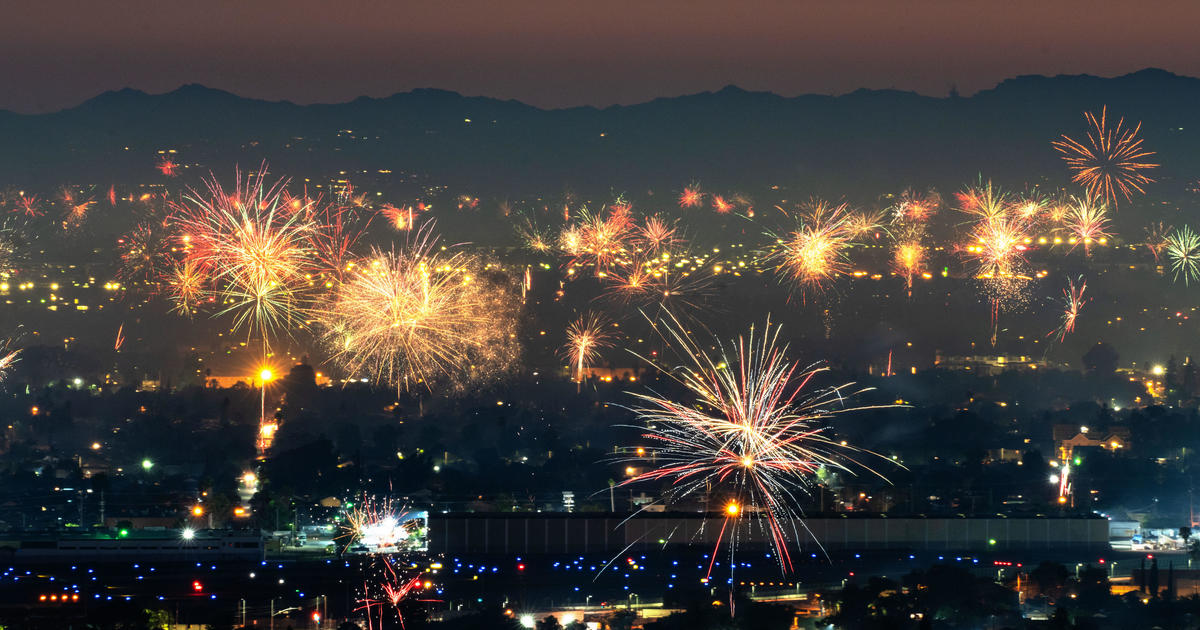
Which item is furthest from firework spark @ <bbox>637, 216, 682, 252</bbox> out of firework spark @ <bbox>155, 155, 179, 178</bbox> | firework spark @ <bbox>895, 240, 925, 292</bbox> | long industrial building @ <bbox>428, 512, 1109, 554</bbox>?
long industrial building @ <bbox>428, 512, 1109, 554</bbox>

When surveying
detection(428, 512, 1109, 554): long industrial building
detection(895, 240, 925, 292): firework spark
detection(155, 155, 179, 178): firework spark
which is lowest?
detection(428, 512, 1109, 554): long industrial building

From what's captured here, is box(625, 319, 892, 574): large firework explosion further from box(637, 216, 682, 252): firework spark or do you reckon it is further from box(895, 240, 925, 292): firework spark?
box(895, 240, 925, 292): firework spark

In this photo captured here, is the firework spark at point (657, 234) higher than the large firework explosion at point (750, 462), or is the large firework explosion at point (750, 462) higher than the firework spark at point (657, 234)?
the firework spark at point (657, 234)

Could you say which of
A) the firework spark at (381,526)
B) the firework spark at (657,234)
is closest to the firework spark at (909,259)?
the firework spark at (657,234)

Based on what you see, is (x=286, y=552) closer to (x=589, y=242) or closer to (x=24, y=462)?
(x=24, y=462)

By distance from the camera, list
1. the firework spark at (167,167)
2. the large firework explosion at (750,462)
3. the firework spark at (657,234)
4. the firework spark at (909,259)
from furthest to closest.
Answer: the firework spark at (167,167)
the firework spark at (909,259)
the firework spark at (657,234)
the large firework explosion at (750,462)

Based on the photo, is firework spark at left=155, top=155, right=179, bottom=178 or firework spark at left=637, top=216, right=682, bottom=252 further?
firework spark at left=155, top=155, right=179, bottom=178

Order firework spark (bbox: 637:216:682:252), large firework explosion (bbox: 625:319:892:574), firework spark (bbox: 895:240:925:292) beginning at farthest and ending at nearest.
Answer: firework spark (bbox: 895:240:925:292) < firework spark (bbox: 637:216:682:252) < large firework explosion (bbox: 625:319:892:574)

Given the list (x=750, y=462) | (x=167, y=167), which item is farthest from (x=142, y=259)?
(x=750, y=462)

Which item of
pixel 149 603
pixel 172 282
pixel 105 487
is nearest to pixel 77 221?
pixel 172 282

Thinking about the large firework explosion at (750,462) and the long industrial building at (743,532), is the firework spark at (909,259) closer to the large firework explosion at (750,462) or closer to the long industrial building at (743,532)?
the large firework explosion at (750,462)

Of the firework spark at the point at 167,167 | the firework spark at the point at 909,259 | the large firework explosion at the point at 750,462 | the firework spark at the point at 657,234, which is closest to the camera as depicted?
the large firework explosion at the point at 750,462
